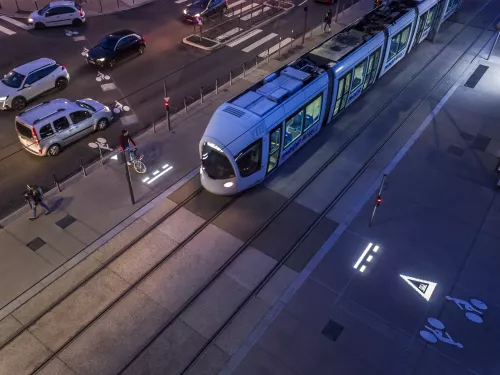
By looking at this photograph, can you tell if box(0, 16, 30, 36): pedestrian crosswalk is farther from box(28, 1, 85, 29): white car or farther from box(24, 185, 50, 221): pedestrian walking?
box(24, 185, 50, 221): pedestrian walking

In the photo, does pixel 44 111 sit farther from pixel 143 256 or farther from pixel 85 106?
pixel 143 256

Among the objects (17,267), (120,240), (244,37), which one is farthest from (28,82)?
(244,37)

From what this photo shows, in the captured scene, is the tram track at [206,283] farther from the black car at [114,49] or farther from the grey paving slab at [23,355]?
the black car at [114,49]

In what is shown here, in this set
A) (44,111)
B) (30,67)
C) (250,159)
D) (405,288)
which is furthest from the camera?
(30,67)

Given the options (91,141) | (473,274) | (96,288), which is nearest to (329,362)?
(473,274)

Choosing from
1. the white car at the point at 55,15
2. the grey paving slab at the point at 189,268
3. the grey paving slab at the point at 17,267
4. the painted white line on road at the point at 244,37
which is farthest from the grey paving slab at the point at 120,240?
the white car at the point at 55,15
